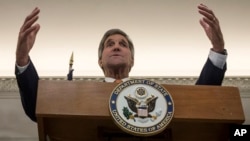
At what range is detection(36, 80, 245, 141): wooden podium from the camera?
1.21m

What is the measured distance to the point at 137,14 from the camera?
2.95m

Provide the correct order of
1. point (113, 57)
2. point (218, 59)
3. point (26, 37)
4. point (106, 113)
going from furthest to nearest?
point (113, 57)
point (218, 59)
point (26, 37)
point (106, 113)

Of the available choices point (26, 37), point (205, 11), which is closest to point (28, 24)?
point (26, 37)

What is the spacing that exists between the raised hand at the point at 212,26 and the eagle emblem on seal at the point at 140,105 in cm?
36

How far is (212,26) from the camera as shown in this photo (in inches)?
59.3

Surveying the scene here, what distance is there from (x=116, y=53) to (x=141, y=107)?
0.63m

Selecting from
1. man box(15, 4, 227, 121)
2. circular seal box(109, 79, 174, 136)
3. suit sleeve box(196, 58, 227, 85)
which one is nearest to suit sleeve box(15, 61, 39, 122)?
man box(15, 4, 227, 121)

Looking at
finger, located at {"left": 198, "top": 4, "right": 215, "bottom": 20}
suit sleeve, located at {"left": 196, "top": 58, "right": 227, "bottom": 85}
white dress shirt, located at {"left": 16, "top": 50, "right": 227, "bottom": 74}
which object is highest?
finger, located at {"left": 198, "top": 4, "right": 215, "bottom": 20}

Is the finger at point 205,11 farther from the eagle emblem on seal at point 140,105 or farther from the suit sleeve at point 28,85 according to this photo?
the suit sleeve at point 28,85

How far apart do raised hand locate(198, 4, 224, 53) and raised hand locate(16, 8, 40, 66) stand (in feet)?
1.62

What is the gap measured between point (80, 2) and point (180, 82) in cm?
80

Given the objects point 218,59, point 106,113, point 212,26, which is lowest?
point 106,113

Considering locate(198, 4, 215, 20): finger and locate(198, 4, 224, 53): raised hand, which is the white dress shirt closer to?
locate(198, 4, 224, 53): raised hand

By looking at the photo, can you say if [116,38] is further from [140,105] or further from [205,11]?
[140,105]
